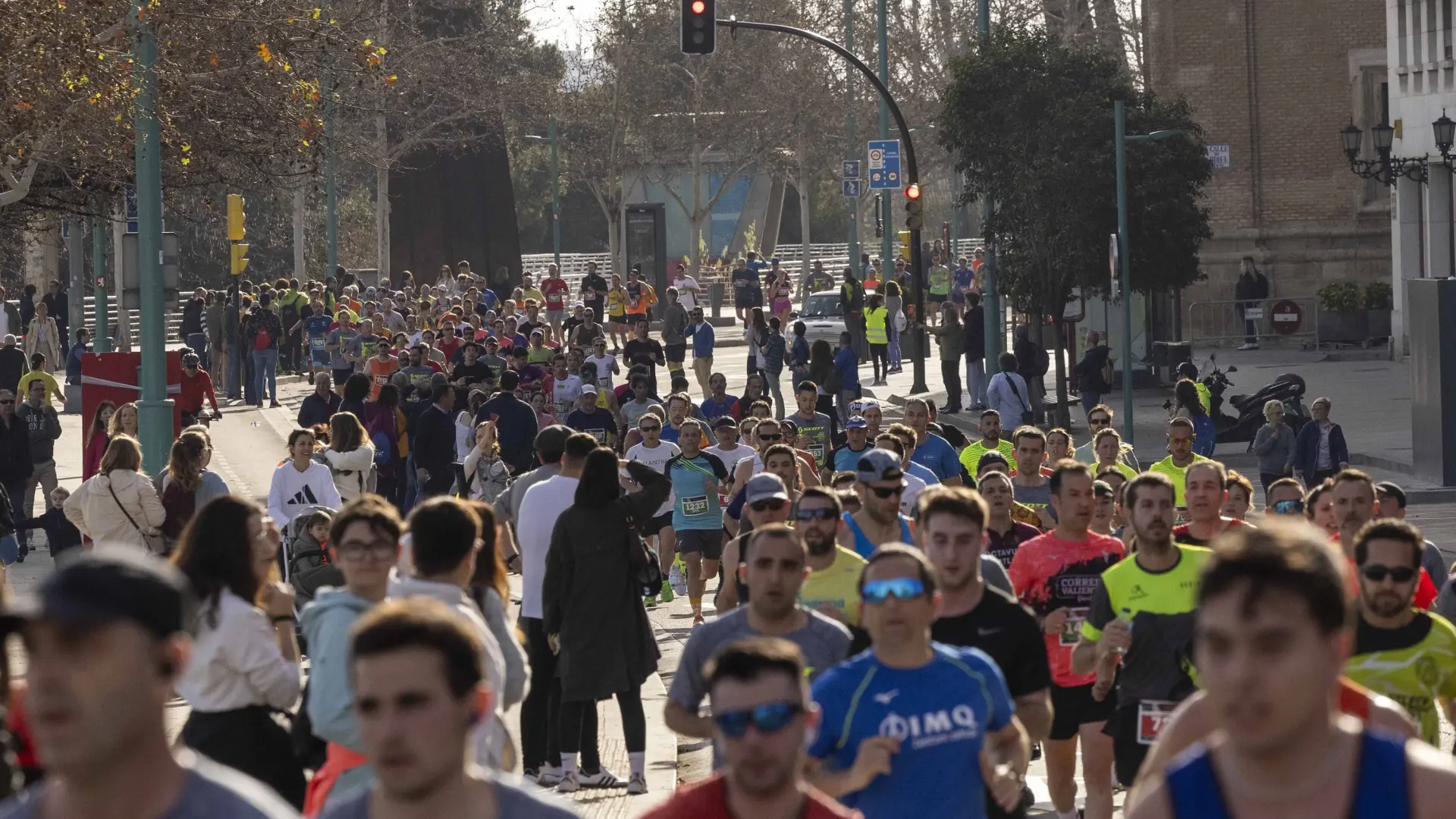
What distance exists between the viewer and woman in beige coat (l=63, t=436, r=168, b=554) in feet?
43.2

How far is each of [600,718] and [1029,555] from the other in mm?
4403

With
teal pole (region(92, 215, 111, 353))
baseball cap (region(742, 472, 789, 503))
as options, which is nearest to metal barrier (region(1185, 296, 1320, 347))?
teal pole (region(92, 215, 111, 353))

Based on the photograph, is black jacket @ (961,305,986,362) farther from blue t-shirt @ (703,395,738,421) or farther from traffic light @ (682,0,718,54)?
blue t-shirt @ (703,395,738,421)

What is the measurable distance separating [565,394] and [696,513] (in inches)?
310

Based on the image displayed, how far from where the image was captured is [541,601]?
10.6 m

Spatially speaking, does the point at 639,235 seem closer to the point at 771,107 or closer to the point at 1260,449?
the point at 771,107

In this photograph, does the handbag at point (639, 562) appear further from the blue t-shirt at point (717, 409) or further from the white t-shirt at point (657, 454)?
the blue t-shirt at point (717, 409)

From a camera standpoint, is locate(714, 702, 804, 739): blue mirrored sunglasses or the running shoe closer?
locate(714, 702, 804, 739): blue mirrored sunglasses

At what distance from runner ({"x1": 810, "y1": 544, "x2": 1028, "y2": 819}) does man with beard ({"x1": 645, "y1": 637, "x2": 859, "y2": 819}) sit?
34.8 inches

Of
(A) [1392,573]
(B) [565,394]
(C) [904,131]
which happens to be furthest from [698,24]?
(A) [1392,573]

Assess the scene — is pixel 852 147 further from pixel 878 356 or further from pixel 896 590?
pixel 896 590

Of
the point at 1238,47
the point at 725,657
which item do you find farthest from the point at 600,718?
the point at 1238,47

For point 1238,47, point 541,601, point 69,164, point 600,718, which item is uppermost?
point 1238,47

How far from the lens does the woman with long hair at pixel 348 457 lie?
51.2ft
